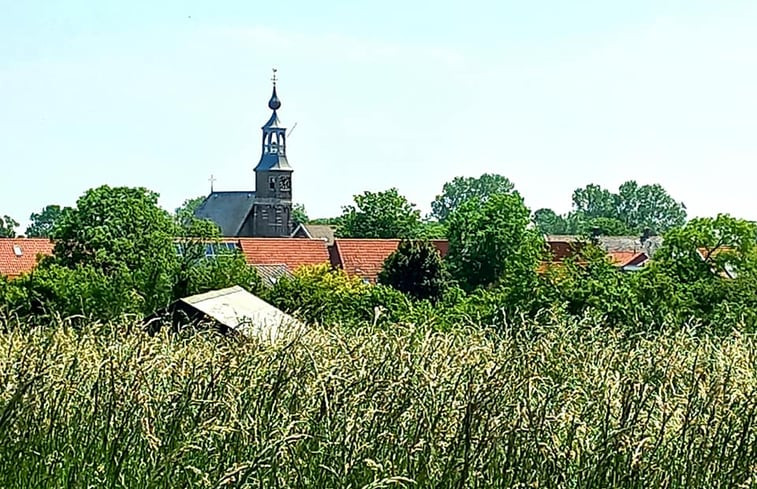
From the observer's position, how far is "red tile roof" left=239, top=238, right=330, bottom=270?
55781mm

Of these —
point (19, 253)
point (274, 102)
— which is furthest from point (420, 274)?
point (274, 102)

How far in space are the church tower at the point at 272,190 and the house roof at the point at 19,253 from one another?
34895 mm

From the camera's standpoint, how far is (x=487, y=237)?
44375 millimetres

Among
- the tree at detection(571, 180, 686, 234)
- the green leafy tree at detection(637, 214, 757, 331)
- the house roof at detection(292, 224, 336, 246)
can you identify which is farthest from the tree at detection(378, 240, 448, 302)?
the tree at detection(571, 180, 686, 234)

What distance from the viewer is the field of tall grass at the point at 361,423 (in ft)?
10.5

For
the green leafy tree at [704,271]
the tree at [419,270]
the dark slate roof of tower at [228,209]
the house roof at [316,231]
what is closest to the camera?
the green leafy tree at [704,271]

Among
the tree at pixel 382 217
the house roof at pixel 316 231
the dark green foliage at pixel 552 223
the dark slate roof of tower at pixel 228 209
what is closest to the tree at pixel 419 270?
the tree at pixel 382 217

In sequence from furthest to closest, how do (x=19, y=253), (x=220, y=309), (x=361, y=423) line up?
(x=19, y=253)
(x=220, y=309)
(x=361, y=423)

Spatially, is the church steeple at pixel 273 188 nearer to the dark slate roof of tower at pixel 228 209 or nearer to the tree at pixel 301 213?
the dark slate roof of tower at pixel 228 209

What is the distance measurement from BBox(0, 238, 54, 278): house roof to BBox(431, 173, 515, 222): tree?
70433mm

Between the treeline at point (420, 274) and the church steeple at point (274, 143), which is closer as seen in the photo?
the treeline at point (420, 274)

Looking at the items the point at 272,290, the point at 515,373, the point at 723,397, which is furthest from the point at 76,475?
the point at 272,290

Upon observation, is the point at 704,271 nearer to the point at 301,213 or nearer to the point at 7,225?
the point at 7,225

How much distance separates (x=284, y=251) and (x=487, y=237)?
1564 centimetres
